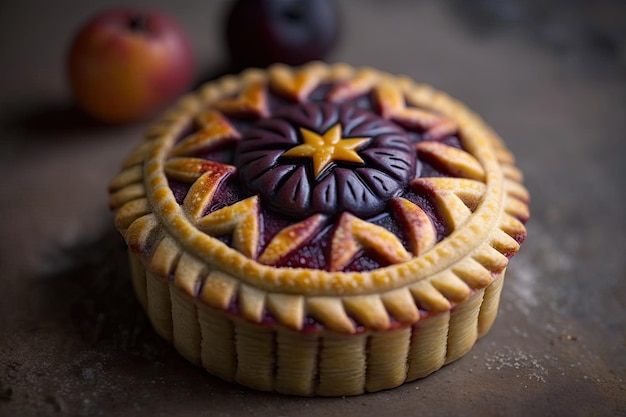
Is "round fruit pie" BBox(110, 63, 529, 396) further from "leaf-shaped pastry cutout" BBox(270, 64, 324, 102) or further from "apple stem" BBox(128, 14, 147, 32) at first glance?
"apple stem" BBox(128, 14, 147, 32)

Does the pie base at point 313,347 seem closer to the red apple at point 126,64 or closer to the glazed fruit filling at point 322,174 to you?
the glazed fruit filling at point 322,174

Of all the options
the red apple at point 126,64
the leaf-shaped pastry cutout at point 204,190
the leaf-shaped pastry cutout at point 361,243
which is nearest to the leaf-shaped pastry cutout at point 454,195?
the leaf-shaped pastry cutout at point 361,243

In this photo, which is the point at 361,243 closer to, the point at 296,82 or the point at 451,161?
the point at 451,161

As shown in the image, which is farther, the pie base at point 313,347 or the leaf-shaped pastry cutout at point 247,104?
the leaf-shaped pastry cutout at point 247,104

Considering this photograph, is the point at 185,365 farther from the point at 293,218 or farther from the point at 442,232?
the point at 442,232

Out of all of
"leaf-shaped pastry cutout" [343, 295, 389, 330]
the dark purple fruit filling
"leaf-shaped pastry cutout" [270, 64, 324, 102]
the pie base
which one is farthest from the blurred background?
"leaf-shaped pastry cutout" [270, 64, 324, 102]

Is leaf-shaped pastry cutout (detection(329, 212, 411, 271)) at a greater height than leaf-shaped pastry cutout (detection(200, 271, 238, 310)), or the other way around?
leaf-shaped pastry cutout (detection(329, 212, 411, 271))
